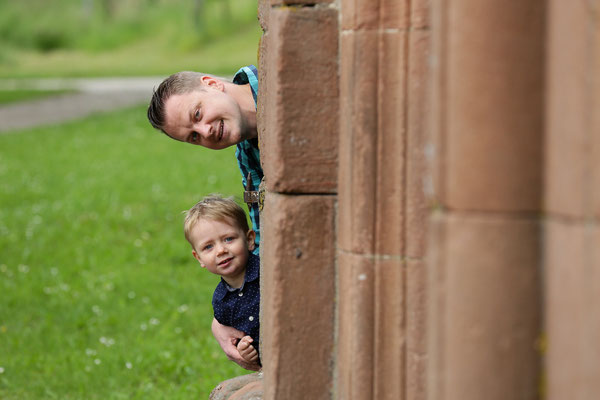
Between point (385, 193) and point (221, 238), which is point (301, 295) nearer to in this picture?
point (385, 193)

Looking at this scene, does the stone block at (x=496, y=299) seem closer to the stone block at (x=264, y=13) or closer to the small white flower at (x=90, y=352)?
the stone block at (x=264, y=13)

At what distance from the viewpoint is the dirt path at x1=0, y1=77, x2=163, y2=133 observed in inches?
647

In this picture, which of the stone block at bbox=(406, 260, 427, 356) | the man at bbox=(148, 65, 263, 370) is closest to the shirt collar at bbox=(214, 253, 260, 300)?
the man at bbox=(148, 65, 263, 370)

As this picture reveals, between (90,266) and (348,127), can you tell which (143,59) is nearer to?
(90,266)

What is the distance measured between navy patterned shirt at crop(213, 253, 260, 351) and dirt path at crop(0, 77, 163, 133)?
12420 millimetres

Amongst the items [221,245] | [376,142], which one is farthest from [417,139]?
[221,245]

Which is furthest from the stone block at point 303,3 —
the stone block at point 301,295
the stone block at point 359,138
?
the stone block at point 301,295

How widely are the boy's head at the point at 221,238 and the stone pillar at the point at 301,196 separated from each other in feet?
3.10

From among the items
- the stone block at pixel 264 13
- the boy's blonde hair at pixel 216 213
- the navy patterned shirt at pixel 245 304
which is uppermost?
the stone block at pixel 264 13

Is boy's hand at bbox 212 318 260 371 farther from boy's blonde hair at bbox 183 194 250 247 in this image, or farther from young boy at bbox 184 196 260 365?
boy's blonde hair at bbox 183 194 250 247

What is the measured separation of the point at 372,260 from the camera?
2379mm

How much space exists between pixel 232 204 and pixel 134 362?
1.89 meters

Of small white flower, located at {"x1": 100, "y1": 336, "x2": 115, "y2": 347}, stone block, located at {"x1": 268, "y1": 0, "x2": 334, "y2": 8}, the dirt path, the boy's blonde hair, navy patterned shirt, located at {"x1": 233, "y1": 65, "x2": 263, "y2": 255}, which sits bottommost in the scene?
small white flower, located at {"x1": 100, "y1": 336, "x2": 115, "y2": 347}

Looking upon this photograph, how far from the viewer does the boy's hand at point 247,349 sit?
3.54 meters
